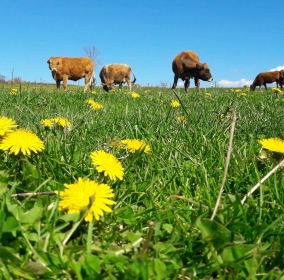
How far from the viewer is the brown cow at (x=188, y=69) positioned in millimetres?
18078

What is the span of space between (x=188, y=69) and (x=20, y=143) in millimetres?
17960

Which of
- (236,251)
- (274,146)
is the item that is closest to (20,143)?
(236,251)

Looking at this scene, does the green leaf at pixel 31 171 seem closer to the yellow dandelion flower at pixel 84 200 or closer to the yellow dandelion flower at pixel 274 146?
the yellow dandelion flower at pixel 84 200

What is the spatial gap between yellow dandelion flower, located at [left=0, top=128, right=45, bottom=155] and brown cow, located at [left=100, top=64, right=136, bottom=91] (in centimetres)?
2139

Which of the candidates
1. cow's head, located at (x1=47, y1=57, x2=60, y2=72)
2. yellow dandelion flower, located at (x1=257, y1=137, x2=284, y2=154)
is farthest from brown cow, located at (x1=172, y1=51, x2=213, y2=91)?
yellow dandelion flower, located at (x1=257, y1=137, x2=284, y2=154)

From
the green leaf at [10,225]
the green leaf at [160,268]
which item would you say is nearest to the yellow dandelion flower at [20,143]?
the green leaf at [10,225]

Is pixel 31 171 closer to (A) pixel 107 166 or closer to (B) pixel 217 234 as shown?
(A) pixel 107 166

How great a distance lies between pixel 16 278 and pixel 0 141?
603 mm

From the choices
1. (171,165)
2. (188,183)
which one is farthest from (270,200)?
(171,165)

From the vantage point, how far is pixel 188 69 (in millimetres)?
18281

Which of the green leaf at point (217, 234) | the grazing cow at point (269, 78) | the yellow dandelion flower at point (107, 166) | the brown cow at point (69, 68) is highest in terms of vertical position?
the grazing cow at point (269, 78)

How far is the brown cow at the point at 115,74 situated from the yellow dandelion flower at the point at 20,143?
70.2 feet

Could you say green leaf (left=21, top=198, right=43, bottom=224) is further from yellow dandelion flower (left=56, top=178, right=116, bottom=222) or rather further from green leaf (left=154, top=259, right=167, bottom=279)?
green leaf (left=154, top=259, right=167, bottom=279)

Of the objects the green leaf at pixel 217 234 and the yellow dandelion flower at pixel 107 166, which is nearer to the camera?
the green leaf at pixel 217 234
